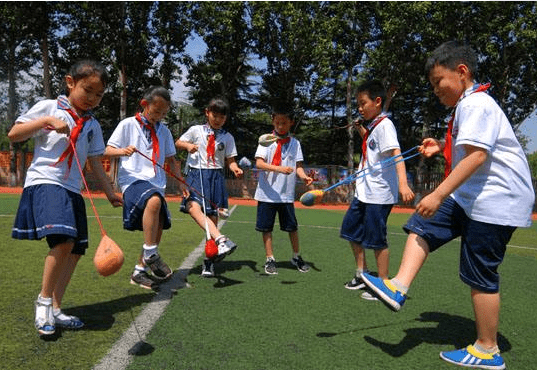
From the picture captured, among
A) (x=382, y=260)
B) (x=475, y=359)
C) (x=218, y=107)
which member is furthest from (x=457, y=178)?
(x=218, y=107)

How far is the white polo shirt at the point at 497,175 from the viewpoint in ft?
8.83

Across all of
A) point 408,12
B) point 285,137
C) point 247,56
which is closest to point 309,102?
point 247,56

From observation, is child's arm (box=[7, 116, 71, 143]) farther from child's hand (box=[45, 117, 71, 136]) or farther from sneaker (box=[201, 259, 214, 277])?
sneaker (box=[201, 259, 214, 277])

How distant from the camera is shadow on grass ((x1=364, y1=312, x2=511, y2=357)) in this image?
2965 mm

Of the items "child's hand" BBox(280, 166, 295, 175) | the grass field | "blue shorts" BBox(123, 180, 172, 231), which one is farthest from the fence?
"blue shorts" BBox(123, 180, 172, 231)

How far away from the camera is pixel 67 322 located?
3.06 meters

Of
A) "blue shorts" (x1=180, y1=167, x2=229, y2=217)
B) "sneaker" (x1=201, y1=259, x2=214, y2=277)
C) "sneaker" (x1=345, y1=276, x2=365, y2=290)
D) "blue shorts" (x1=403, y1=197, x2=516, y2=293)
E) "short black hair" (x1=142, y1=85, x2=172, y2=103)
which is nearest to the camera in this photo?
"blue shorts" (x1=403, y1=197, x2=516, y2=293)

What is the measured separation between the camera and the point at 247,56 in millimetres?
28781

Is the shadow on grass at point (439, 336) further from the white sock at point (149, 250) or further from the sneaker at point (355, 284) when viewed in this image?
the white sock at point (149, 250)

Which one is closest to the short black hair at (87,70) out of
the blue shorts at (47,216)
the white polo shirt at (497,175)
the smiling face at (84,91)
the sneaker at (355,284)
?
the smiling face at (84,91)

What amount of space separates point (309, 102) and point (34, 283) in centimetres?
2520

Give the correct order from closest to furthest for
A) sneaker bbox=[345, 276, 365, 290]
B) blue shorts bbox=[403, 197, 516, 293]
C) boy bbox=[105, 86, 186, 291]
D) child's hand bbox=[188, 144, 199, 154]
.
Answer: blue shorts bbox=[403, 197, 516, 293]
boy bbox=[105, 86, 186, 291]
sneaker bbox=[345, 276, 365, 290]
child's hand bbox=[188, 144, 199, 154]

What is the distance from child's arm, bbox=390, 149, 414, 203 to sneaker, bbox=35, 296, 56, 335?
2710 mm

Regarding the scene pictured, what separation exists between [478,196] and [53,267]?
279 cm
